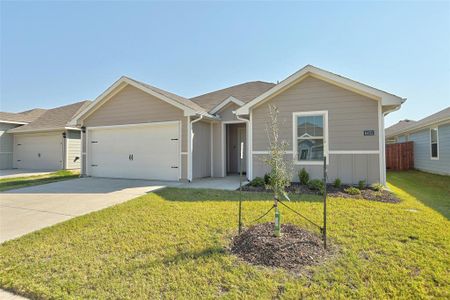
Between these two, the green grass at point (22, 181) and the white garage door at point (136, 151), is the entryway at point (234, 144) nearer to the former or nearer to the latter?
the white garage door at point (136, 151)

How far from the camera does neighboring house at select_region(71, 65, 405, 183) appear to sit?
8031 mm

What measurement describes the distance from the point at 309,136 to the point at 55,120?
17546mm

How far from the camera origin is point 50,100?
25.3 meters

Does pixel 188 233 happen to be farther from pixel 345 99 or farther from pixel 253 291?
pixel 345 99

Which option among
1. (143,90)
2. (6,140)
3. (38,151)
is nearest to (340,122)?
(143,90)

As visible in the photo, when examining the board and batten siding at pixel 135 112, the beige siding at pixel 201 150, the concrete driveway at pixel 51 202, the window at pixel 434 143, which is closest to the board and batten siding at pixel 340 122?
the beige siding at pixel 201 150

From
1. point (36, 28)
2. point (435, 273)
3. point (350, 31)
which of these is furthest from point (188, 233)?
point (36, 28)

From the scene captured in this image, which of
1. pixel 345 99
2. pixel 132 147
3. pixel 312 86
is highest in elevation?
pixel 312 86

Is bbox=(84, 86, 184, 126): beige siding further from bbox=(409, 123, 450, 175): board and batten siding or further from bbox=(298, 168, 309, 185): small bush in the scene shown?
bbox=(409, 123, 450, 175): board and batten siding

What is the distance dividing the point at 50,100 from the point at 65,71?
13446 millimetres

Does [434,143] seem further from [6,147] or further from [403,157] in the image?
[6,147]

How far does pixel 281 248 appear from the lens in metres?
3.36

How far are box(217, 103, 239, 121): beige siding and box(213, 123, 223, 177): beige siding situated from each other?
462 mm

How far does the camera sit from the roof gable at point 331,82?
24.7 ft
